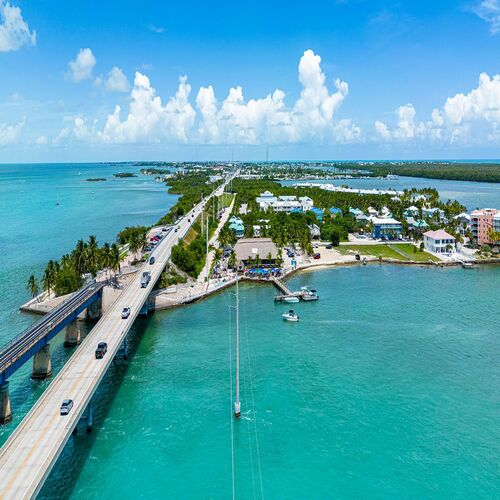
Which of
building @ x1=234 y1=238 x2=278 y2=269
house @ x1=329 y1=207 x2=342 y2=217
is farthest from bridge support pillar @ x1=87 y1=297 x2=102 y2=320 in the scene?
house @ x1=329 y1=207 x2=342 y2=217

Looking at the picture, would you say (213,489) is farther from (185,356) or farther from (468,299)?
(468,299)

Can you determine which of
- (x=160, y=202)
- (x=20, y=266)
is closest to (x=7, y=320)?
(x=20, y=266)

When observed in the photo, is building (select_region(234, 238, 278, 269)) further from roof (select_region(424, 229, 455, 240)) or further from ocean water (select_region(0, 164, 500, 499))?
roof (select_region(424, 229, 455, 240))

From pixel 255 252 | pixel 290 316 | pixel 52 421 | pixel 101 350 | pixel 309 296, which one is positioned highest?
pixel 255 252

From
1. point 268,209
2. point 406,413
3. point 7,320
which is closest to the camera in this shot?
point 406,413

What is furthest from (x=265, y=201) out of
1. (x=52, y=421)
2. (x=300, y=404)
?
(x=52, y=421)

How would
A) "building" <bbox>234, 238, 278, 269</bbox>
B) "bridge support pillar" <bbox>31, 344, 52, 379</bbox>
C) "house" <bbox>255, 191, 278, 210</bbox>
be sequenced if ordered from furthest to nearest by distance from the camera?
"house" <bbox>255, 191, 278, 210</bbox> < "building" <bbox>234, 238, 278, 269</bbox> < "bridge support pillar" <bbox>31, 344, 52, 379</bbox>

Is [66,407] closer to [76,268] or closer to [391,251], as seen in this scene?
[76,268]
